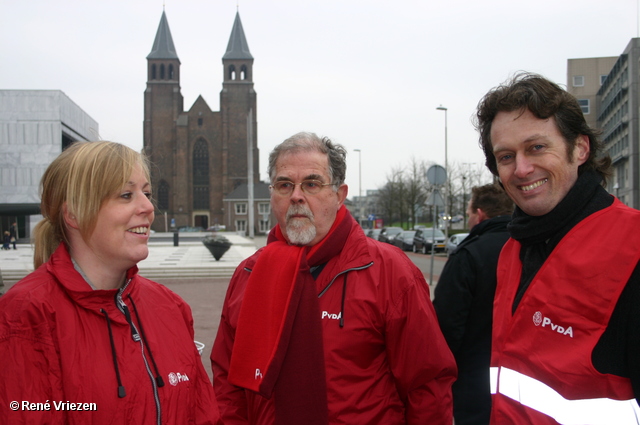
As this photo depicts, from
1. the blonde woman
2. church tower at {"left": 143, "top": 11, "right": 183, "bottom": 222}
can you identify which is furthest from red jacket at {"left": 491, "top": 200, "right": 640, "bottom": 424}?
church tower at {"left": 143, "top": 11, "right": 183, "bottom": 222}

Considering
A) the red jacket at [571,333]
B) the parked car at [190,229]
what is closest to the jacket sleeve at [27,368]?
the red jacket at [571,333]

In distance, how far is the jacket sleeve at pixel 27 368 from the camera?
65.3 inches

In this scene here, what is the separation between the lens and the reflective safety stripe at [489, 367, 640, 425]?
1.61 metres

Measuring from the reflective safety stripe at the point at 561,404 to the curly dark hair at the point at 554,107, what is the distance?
82 centimetres

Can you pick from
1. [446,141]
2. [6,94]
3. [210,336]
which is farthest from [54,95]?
[210,336]

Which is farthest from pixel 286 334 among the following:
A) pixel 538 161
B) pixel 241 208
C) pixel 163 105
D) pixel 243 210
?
pixel 163 105

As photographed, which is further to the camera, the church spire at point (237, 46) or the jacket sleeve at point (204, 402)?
the church spire at point (237, 46)

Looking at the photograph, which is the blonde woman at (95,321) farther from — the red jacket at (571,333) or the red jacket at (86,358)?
the red jacket at (571,333)

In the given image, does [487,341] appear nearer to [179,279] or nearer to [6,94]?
[179,279]

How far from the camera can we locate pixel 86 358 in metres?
1.84

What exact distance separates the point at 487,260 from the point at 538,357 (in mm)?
1443

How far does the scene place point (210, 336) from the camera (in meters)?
8.61

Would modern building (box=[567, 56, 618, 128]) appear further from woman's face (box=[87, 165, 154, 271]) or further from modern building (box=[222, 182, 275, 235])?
woman's face (box=[87, 165, 154, 271])

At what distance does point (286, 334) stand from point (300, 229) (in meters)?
0.53
